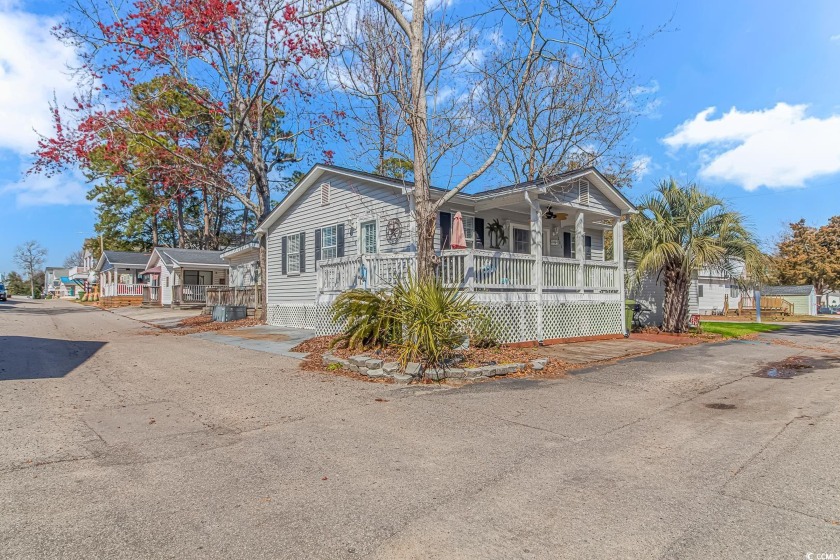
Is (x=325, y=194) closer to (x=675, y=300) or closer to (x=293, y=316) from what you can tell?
(x=293, y=316)

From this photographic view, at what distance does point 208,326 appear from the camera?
696 inches

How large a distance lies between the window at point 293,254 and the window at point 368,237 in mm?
3820

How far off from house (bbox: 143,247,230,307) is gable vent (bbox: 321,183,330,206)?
18.9 meters

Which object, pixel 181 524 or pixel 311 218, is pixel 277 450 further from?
pixel 311 218

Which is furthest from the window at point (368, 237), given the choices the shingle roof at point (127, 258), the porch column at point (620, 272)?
the shingle roof at point (127, 258)

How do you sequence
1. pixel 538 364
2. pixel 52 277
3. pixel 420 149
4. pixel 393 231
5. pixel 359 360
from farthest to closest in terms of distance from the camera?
pixel 52 277, pixel 393 231, pixel 420 149, pixel 538 364, pixel 359 360

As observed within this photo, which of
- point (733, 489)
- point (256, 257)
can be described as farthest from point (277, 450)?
point (256, 257)

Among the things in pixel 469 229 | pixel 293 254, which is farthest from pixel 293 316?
pixel 469 229

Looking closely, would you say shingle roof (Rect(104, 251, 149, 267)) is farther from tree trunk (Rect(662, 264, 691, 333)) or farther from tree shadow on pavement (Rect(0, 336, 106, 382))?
tree trunk (Rect(662, 264, 691, 333))

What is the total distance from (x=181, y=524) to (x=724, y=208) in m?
16.8

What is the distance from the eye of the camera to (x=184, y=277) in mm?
32688

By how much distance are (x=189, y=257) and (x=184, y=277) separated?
138 cm

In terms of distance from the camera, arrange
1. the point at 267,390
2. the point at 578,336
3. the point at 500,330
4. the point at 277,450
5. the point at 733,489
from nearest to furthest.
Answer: the point at 733,489, the point at 277,450, the point at 267,390, the point at 500,330, the point at 578,336

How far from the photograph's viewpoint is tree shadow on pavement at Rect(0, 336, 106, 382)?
26.4 ft
